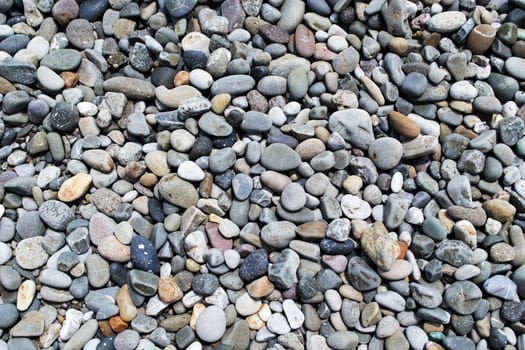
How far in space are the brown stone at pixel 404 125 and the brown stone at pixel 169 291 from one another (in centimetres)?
79

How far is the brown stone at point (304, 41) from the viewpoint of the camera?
5.55 ft

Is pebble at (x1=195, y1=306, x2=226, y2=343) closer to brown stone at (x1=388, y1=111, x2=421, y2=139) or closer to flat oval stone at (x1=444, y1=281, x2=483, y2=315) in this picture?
flat oval stone at (x1=444, y1=281, x2=483, y2=315)

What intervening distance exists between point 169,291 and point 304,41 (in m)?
0.89

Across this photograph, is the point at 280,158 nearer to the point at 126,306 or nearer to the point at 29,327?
the point at 126,306

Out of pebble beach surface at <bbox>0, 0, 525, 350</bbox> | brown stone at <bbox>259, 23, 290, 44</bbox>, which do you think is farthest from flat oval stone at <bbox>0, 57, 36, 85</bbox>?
brown stone at <bbox>259, 23, 290, 44</bbox>

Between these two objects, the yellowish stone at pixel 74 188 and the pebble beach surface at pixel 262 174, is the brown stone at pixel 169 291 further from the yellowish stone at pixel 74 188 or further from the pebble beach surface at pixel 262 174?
the yellowish stone at pixel 74 188

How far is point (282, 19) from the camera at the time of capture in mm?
1730

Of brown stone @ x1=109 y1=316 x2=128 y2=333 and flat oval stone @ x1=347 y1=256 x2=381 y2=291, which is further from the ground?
flat oval stone @ x1=347 y1=256 x2=381 y2=291

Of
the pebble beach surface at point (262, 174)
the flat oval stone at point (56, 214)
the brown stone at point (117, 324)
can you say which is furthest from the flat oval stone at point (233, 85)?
the brown stone at point (117, 324)

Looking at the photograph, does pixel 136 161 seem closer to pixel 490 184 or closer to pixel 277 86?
pixel 277 86

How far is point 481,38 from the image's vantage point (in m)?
1.65

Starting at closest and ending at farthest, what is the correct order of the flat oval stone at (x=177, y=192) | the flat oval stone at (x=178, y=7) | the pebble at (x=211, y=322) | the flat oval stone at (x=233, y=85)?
the pebble at (x=211, y=322), the flat oval stone at (x=177, y=192), the flat oval stone at (x=233, y=85), the flat oval stone at (x=178, y=7)

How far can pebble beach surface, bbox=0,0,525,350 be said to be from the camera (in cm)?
140

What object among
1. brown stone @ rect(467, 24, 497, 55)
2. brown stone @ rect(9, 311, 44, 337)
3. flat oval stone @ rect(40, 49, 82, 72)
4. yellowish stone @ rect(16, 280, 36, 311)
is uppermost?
brown stone @ rect(467, 24, 497, 55)
